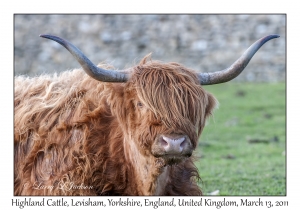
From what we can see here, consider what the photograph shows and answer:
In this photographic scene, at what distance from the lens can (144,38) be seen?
73.6 feet


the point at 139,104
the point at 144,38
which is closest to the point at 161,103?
the point at 139,104

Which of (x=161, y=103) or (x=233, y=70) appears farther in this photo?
(x=233, y=70)

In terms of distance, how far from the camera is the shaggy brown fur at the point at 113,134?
17.7 feet

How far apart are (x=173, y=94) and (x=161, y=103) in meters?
0.15

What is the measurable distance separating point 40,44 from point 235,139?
11882 millimetres

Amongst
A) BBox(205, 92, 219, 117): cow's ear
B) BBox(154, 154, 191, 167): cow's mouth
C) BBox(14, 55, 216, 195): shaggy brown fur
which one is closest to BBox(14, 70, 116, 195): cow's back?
BBox(14, 55, 216, 195): shaggy brown fur

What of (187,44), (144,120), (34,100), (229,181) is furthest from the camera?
(187,44)

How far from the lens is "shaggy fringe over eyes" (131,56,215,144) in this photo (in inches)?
209

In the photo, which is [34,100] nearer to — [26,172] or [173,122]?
[26,172]

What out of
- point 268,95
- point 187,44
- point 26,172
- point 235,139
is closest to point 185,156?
point 26,172

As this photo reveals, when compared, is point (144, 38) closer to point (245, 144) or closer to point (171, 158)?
point (245, 144)

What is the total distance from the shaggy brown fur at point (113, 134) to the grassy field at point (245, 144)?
669mm

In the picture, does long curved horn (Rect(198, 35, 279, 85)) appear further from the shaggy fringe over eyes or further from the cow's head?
the shaggy fringe over eyes
